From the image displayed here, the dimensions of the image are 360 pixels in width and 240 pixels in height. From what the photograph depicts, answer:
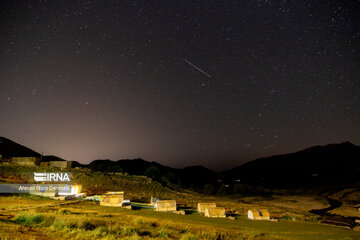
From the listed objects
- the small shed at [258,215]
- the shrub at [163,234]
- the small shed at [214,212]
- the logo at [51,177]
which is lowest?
the small shed at [258,215]

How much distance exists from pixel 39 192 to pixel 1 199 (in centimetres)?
482

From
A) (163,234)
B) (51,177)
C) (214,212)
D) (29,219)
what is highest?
(29,219)

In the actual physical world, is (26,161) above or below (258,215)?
above

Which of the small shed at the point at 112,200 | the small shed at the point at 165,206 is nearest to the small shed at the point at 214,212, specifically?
the small shed at the point at 165,206

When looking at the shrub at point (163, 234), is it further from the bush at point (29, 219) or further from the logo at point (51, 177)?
the logo at point (51, 177)

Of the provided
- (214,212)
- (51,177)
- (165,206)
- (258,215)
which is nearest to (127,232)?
(165,206)

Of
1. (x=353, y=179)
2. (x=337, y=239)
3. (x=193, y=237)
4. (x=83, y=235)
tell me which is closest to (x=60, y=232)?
(x=83, y=235)

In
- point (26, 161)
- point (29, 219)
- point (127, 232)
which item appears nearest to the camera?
point (127, 232)

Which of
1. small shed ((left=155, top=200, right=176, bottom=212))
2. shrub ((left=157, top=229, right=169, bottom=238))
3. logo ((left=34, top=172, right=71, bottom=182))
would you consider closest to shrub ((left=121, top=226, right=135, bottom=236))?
shrub ((left=157, top=229, right=169, bottom=238))

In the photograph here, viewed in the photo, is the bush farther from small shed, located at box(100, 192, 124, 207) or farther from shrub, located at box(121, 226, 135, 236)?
small shed, located at box(100, 192, 124, 207)

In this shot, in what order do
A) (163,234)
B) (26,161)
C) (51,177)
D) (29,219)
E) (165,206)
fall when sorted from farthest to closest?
(26,161)
(51,177)
(165,206)
(163,234)
(29,219)

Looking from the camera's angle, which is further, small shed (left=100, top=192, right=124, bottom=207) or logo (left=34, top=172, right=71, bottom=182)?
logo (left=34, top=172, right=71, bottom=182)

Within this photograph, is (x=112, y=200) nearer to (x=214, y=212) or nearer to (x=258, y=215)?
(x=214, y=212)

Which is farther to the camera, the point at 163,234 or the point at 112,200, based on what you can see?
the point at 112,200
